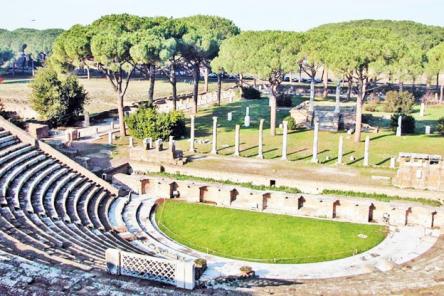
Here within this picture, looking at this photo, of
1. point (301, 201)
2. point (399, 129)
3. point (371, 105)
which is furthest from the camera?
point (371, 105)

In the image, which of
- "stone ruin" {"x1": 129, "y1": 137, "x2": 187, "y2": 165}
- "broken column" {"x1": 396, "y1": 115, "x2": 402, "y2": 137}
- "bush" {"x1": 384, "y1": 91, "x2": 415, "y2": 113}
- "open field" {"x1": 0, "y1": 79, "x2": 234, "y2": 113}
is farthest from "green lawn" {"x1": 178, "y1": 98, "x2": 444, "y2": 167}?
"open field" {"x1": 0, "y1": 79, "x2": 234, "y2": 113}

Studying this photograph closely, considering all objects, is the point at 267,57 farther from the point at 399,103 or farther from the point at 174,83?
the point at 399,103

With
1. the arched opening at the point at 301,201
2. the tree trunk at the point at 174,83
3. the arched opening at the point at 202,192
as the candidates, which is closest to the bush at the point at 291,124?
the tree trunk at the point at 174,83

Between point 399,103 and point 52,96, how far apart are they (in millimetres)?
34884

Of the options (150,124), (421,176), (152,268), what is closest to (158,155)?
(150,124)

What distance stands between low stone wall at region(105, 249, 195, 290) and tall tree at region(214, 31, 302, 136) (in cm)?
2997

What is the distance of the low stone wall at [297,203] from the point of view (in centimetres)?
2659

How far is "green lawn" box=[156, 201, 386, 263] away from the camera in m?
22.9

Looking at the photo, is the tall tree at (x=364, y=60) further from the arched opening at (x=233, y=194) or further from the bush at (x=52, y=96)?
the bush at (x=52, y=96)

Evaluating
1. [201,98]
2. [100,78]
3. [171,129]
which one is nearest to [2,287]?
[171,129]

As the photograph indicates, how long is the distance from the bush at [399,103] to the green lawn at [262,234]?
32900mm

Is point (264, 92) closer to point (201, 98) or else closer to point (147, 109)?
point (201, 98)

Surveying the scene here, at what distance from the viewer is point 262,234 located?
25.1m

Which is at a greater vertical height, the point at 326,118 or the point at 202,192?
the point at 326,118
